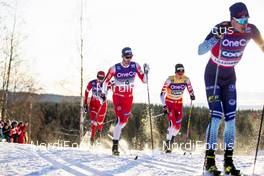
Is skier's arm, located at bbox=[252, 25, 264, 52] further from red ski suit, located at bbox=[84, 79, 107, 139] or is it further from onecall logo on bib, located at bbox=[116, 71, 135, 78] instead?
red ski suit, located at bbox=[84, 79, 107, 139]

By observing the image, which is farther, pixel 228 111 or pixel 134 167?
pixel 134 167

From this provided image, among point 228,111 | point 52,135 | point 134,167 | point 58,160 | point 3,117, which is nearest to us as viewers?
point 228,111

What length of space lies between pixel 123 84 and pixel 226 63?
4348 millimetres

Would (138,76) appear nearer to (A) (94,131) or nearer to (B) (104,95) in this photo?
(B) (104,95)

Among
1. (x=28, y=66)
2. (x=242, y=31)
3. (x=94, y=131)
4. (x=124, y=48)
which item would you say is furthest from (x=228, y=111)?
(x=28, y=66)

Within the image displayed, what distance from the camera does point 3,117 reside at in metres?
27.8

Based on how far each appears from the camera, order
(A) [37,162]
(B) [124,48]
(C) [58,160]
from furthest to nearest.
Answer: (B) [124,48], (C) [58,160], (A) [37,162]

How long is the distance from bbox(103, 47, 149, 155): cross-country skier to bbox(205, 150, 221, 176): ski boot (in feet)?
13.5

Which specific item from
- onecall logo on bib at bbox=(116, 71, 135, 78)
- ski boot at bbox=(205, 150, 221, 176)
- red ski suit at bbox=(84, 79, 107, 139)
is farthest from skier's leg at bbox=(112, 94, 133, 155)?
red ski suit at bbox=(84, 79, 107, 139)

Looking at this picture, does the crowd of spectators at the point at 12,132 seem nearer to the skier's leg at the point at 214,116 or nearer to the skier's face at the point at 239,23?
the skier's leg at the point at 214,116

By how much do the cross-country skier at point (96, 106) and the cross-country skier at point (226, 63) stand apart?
8762 millimetres

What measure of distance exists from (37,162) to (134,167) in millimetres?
1812

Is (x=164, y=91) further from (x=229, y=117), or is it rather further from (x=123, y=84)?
(x=229, y=117)

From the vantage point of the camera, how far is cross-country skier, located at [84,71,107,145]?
Result: 14.3 metres
